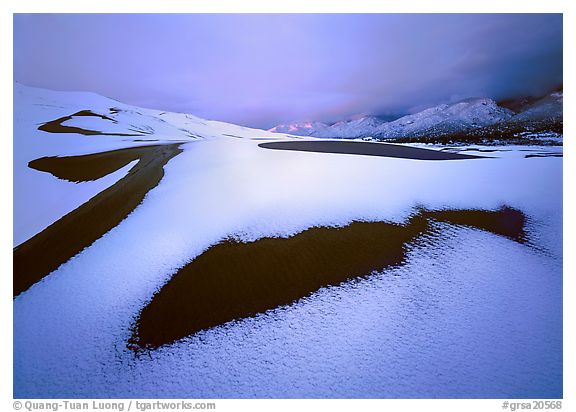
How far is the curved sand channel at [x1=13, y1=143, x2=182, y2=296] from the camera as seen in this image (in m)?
11.4

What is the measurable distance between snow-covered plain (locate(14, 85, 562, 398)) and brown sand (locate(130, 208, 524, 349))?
44cm

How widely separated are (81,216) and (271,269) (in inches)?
462

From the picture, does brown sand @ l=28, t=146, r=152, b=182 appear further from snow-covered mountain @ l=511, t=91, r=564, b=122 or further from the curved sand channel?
snow-covered mountain @ l=511, t=91, r=564, b=122

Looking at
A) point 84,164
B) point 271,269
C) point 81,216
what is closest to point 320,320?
point 271,269

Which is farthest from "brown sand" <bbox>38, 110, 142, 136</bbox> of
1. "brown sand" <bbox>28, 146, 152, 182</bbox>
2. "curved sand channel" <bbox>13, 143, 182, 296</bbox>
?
"curved sand channel" <bbox>13, 143, 182, 296</bbox>

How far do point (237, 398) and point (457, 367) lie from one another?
571 centimetres

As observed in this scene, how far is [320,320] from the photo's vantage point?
8141 millimetres

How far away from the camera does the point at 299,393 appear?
22.4 feet

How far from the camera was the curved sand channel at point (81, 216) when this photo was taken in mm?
11391

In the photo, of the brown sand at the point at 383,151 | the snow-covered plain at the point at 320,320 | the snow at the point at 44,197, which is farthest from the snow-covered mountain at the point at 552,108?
the snow at the point at 44,197

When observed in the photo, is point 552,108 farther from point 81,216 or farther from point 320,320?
point 81,216

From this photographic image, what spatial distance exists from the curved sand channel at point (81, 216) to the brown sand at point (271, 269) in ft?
19.5

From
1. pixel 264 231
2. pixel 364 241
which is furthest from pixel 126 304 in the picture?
pixel 364 241
